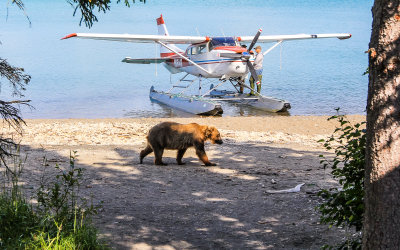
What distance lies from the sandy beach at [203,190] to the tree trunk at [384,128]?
1804 mm

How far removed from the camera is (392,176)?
3.72 meters

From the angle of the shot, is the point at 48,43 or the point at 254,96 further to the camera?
the point at 48,43

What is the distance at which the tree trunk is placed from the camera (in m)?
3.66

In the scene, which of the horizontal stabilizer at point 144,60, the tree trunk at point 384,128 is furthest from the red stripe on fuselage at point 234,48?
the tree trunk at point 384,128

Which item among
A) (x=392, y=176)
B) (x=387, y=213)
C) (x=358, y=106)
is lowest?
(x=358, y=106)

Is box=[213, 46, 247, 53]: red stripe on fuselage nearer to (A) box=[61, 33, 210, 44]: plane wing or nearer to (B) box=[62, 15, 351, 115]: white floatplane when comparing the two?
(B) box=[62, 15, 351, 115]: white floatplane

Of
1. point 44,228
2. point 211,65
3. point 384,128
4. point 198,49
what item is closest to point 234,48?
point 211,65

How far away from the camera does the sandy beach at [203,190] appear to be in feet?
19.0

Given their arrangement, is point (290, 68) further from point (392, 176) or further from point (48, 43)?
point (392, 176)

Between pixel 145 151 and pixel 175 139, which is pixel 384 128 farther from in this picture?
pixel 145 151

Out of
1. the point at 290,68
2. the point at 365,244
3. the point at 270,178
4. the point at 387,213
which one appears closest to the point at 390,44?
the point at 387,213

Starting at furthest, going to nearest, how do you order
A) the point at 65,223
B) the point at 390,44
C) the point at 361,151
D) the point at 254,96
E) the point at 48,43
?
the point at 48,43
the point at 254,96
the point at 65,223
the point at 361,151
the point at 390,44

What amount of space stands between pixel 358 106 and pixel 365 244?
1989cm

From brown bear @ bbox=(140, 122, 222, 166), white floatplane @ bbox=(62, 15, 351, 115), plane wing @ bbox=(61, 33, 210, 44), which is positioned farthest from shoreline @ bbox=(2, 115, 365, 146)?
plane wing @ bbox=(61, 33, 210, 44)
